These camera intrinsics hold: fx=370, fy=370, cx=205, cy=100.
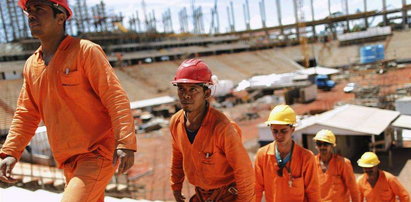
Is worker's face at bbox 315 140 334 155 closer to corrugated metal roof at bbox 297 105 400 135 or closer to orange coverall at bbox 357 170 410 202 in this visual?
orange coverall at bbox 357 170 410 202

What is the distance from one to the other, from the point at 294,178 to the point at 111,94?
1874mm

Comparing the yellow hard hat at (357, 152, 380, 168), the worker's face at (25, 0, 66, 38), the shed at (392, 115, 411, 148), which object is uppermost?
the worker's face at (25, 0, 66, 38)

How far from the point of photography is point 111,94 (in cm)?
234

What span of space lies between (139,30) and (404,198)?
201 ft

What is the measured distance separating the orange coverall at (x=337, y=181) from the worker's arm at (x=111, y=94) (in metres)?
2.99

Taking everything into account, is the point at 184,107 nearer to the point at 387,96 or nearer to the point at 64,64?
the point at 64,64

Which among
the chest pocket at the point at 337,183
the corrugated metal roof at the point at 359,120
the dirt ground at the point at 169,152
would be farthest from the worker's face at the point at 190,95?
the corrugated metal roof at the point at 359,120

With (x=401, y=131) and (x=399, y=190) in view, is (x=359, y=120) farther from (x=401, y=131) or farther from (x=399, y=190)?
(x=399, y=190)

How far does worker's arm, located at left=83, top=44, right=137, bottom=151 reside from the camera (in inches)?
85.7

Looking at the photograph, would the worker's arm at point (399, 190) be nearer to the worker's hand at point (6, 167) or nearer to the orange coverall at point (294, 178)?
the orange coverall at point (294, 178)

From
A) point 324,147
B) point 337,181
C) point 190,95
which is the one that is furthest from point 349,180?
point 190,95

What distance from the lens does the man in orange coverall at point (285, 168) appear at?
333 cm

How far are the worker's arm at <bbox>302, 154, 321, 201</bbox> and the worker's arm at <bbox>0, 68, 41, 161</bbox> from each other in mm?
2273

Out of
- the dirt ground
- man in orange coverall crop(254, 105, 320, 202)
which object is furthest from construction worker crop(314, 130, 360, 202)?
the dirt ground
